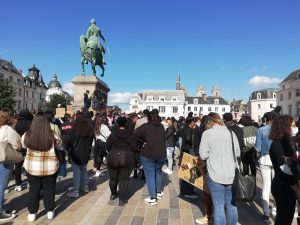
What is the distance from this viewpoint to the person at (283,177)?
12.3 ft

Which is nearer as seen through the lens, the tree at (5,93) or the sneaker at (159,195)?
the sneaker at (159,195)

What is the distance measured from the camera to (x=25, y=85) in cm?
7431

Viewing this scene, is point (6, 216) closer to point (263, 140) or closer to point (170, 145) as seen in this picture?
point (263, 140)

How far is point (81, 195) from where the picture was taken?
23.4 ft

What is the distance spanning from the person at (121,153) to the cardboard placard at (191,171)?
109 centimetres

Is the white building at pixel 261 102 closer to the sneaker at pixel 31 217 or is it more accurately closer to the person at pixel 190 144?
the person at pixel 190 144

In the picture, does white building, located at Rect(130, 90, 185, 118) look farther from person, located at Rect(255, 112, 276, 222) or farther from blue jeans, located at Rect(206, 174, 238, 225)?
blue jeans, located at Rect(206, 174, 238, 225)

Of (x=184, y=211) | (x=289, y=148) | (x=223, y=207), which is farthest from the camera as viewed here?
(x=184, y=211)

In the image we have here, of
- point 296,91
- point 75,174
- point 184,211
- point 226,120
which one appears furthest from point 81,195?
point 296,91

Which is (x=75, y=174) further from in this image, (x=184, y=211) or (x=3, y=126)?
(x=184, y=211)

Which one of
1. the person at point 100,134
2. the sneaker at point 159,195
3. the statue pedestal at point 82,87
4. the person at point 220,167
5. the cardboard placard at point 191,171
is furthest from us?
the statue pedestal at point 82,87

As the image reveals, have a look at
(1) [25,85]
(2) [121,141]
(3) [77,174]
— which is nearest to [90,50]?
(3) [77,174]

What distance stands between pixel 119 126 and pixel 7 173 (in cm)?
232

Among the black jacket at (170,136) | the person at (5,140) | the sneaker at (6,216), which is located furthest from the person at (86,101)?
the sneaker at (6,216)
